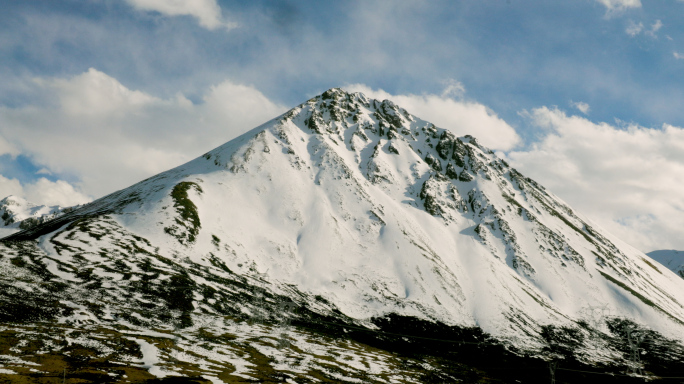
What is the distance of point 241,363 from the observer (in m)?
52.8

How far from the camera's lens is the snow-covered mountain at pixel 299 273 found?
67438 mm

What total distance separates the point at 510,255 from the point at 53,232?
7345 inches

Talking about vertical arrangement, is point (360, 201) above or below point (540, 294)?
above

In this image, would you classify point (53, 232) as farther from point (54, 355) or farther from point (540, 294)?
point (540, 294)

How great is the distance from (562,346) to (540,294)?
45.5 m

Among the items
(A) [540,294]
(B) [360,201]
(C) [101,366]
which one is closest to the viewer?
(C) [101,366]

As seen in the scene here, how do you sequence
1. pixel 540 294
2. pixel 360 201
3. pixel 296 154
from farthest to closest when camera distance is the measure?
pixel 296 154 → pixel 360 201 → pixel 540 294

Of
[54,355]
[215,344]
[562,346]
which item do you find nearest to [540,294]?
[562,346]

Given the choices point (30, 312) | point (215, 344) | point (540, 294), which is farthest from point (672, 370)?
point (30, 312)

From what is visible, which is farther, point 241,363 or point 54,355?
point 241,363

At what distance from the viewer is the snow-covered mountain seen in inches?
2655

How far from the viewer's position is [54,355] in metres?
41.5

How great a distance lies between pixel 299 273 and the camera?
12431cm

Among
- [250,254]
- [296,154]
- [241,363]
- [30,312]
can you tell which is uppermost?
[296,154]
